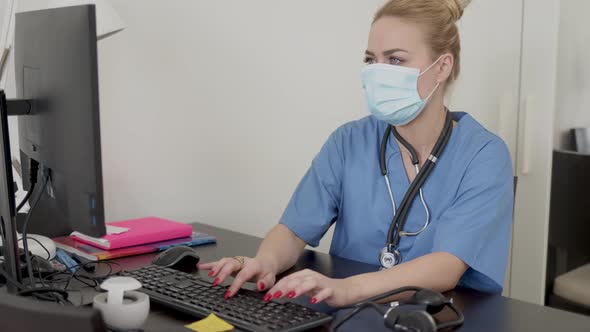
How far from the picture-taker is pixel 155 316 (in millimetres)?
1057

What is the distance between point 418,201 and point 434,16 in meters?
0.43

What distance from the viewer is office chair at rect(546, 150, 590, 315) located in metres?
2.43

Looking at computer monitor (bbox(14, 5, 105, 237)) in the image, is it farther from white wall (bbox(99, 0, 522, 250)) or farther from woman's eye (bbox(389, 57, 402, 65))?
woman's eye (bbox(389, 57, 402, 65))

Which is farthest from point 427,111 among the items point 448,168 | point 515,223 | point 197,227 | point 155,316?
point 515,223

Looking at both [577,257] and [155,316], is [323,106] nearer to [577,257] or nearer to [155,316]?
[577,257]

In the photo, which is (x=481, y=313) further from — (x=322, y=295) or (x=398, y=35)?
(x=398, y=35)

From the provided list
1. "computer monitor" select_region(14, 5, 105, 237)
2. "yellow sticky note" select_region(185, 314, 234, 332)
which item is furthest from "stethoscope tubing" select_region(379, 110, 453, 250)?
"computer monitor" select_region(14, 5, 105, 237)

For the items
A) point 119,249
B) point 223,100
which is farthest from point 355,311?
point 223,100

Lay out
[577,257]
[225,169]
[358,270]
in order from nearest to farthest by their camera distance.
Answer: [358,270]
[225,169]
[577,257]

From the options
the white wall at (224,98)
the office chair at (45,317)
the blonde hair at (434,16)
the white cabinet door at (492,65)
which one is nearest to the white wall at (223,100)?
the white wall at (224,98)

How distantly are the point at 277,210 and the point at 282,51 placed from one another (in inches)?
20.4

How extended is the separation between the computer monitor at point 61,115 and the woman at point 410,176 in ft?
1.46

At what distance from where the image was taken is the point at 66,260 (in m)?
1.39

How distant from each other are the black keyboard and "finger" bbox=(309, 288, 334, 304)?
3 centimetres
